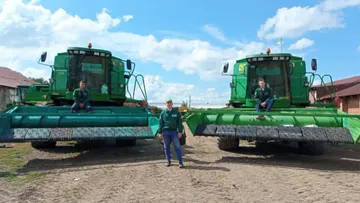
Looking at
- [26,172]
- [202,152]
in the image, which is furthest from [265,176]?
[26,172]

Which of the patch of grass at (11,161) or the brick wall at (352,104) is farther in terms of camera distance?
the brick wall at (352,104)

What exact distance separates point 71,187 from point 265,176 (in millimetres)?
3387

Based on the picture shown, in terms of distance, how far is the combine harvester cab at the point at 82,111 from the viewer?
796 cm

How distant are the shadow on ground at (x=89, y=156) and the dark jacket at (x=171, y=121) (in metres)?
0.94

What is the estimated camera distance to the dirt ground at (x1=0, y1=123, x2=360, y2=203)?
520 cm

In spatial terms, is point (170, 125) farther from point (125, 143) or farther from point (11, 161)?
point (11, 161)

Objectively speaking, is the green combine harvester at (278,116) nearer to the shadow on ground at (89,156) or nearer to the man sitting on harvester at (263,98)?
the man sitting on harvester at (263,98)

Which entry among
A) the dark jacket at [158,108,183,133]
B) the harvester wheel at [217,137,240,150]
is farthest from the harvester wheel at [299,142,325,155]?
the dark jacket at [158,108,183,133]

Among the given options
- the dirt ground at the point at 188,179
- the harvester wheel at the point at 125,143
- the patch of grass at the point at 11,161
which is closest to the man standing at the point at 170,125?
the dirt ground at the point at 188,179

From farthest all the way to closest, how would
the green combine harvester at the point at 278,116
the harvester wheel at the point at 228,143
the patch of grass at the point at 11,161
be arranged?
1. the harvester wheel at the point at 228,143
2. the green combine harvester at the point at 278,116
3. the patch of grass at the point at 11,161

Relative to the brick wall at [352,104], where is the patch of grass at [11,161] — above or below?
below

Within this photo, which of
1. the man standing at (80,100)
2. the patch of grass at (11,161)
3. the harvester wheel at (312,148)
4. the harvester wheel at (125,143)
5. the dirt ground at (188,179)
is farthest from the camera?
the harvester wheel at (125,143)

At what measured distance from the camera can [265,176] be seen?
659cm

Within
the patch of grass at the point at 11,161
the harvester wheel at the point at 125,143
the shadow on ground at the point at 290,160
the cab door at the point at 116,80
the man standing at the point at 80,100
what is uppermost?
the cab door at the point at 116,80
